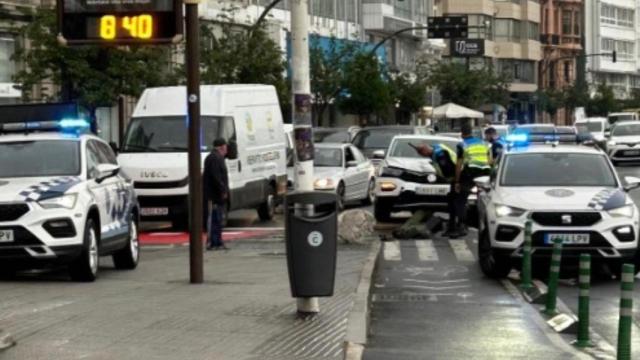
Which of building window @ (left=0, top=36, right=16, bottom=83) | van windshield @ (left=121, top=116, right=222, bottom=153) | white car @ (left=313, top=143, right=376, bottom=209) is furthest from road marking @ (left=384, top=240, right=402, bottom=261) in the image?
building window @ (left=0, top=36, right=16, bottom=83)

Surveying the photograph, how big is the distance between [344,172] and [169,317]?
16.7 m

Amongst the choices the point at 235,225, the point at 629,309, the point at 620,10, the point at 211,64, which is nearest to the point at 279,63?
the point at 211,64

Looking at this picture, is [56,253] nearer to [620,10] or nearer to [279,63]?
[279,63]

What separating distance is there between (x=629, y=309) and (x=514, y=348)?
1628mm

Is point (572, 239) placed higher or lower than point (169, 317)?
higher

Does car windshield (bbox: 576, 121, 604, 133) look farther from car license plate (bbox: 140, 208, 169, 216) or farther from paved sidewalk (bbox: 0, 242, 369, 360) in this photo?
paved sidewalk (bbox: 0, 242, 369, 360)

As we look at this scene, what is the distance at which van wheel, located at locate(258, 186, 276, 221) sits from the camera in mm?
25016

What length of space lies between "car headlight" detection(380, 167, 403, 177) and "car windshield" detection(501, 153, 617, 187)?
6.03m

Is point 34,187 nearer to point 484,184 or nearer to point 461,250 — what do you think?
point 484,184

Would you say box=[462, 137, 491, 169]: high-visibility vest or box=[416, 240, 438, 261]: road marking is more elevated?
box=[462, 137, 491, 169]: high-visibility vest

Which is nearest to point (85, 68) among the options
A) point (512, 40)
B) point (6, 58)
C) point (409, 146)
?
point (409, 146)

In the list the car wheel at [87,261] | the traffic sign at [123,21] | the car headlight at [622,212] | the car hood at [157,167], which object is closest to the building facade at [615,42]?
the car hood at [157,167]

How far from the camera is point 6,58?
1373 inches

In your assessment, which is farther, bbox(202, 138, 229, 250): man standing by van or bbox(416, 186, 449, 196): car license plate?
bbox(416, 186, 449, 196): car license plate
